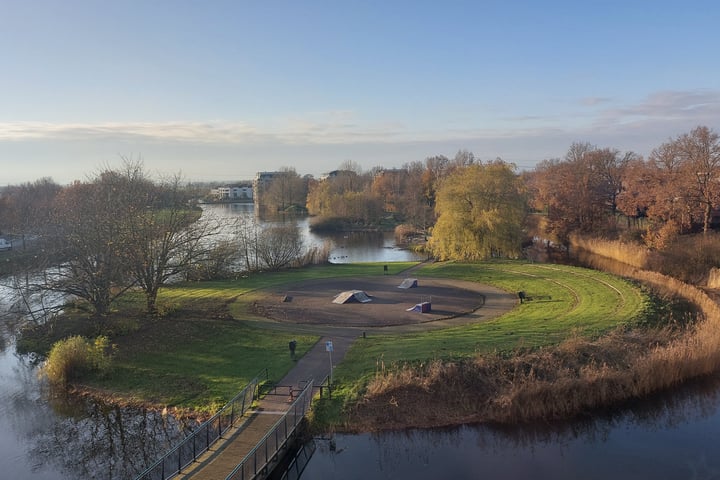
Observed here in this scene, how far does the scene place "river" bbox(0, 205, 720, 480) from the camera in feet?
55.4

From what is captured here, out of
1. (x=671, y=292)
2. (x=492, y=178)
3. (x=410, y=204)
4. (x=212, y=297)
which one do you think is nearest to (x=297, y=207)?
(x=410, y=204)

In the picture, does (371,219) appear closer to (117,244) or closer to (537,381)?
(117,244)

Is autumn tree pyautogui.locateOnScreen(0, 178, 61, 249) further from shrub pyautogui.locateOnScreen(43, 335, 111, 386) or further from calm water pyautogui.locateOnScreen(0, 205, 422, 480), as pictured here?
calm water pyautogui.locateOnScreen(0, 205, 422, 480)

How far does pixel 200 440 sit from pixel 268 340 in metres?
10.7

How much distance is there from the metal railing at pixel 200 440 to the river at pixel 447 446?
1329mm

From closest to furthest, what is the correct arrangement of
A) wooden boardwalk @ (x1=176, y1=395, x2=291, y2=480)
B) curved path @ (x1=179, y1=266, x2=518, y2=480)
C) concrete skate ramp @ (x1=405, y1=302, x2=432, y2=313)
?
wooden boardwalk @ (x1=176, y1=395, x2=291, y2=480) < curved path @ (x1=179, y1=266, x2=518, y2=480) < concrete skate ramp @ (x1=405, y1=302, x2=432, y2=313)

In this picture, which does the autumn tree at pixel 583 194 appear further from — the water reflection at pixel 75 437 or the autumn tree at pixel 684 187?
the water reflection at pixel 75 437

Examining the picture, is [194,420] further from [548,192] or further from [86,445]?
[548,192]

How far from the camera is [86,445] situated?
1917 cm

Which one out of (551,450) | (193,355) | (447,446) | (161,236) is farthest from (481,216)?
(447,446)

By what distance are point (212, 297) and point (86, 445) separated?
21.5 metres

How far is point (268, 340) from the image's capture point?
94.1 feet

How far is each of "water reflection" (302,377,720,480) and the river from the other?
0.04 metres

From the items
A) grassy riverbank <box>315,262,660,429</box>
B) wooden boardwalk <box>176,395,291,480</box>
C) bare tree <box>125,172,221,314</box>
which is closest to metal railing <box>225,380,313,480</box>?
wooden boardwalk <box>176,395,291,480</box>
